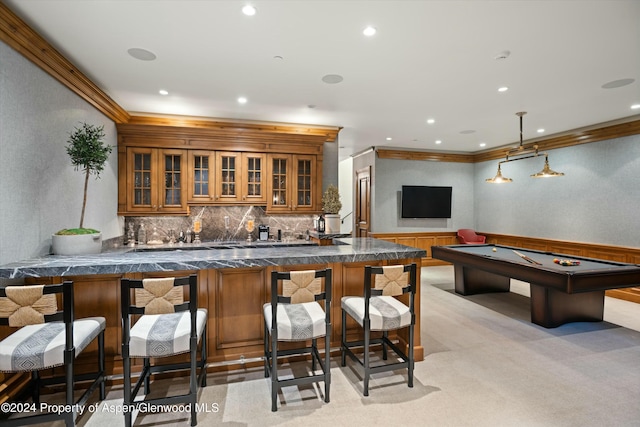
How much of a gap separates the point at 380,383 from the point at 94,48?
Result: 390 centimetres

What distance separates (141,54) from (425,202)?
660cm

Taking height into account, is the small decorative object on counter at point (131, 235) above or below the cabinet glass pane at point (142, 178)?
below

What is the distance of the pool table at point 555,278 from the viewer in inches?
132

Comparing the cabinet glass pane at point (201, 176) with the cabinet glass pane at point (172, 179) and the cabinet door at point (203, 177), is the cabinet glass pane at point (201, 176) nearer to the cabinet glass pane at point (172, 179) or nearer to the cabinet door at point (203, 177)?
the cabinet door at point (203, 177)

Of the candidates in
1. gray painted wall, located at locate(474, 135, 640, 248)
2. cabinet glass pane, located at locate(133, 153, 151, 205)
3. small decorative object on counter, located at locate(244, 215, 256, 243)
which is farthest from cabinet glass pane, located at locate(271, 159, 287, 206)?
gray painted wall, located at locate(474, 135, 640, 248)

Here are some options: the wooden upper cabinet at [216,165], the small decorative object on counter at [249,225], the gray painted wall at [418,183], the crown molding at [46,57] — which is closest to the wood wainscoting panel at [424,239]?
the gray painted wall at [418,183]

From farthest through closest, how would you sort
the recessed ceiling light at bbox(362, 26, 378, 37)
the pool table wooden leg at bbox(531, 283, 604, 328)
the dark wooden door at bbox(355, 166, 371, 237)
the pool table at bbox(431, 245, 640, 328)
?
the dark wooden door at bbox(355, 166, 371, 237) < the pool table wooden leg at bbox(531, 283, 604, 328) < the pool table at bbox(431, 245, 640, 328) < the recessed ceiling light at bbox(362, 26, 378, 37)

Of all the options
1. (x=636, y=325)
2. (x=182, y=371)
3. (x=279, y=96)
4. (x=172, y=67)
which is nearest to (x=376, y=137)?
(x=279, y=96)

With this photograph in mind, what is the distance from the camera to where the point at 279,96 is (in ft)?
13.3

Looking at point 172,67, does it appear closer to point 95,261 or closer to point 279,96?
point 279,96

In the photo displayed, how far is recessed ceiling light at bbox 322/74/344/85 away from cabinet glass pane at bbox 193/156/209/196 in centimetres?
250

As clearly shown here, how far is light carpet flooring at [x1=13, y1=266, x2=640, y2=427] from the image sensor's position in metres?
2.16

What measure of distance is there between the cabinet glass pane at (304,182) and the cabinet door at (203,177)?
4.71 feet

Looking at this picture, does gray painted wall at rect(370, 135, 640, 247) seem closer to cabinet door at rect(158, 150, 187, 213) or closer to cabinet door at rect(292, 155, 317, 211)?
cabinet door at rect(292, 155, 317, 211)
